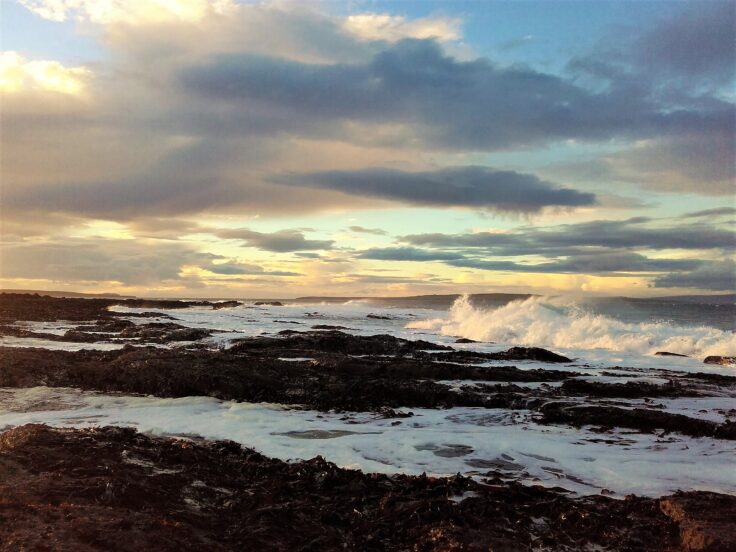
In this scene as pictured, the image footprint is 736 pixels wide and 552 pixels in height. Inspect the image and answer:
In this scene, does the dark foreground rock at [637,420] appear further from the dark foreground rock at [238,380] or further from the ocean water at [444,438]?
the dark foreground rock at [238,380]

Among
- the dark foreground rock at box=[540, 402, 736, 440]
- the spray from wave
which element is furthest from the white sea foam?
the spray from wave

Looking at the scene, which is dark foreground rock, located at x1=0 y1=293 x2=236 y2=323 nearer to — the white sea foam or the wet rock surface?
the white sea foam

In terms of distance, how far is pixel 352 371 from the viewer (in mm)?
14273

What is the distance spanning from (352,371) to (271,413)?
4.26 m

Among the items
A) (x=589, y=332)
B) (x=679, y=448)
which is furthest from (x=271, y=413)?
(x=589, y=332)

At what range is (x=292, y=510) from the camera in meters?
5.47

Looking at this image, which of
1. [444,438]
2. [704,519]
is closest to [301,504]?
[444,438]

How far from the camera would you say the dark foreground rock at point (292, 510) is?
4.62 m

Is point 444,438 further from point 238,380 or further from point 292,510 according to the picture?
point 238,380

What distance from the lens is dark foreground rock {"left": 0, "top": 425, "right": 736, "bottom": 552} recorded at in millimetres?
4625

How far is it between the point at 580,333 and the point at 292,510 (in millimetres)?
26342

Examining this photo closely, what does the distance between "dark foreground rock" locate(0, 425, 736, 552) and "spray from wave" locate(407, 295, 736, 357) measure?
21.6m

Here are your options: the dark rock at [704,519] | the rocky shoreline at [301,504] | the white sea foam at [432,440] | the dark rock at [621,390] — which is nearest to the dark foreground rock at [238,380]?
the white sea foam at [432,440]

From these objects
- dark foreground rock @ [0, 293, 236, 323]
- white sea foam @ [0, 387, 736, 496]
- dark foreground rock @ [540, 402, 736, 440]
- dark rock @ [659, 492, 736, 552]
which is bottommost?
white sea foam @ [0, 387, 736, 496]
